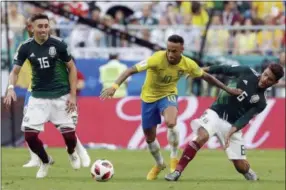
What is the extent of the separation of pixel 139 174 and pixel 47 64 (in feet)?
9.06

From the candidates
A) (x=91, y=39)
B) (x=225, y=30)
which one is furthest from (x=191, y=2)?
(x=91, y=39)

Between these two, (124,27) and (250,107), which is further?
(124,27)

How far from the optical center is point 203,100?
79.4 feet

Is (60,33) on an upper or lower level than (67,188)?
upper

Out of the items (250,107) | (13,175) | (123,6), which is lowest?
(13,175)

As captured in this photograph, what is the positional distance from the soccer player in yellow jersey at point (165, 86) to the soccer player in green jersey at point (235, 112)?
201mm

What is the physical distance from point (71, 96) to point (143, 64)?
46.8 inches

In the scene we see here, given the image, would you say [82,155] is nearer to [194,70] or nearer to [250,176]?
[194,70]

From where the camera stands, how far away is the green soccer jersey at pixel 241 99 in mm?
14969

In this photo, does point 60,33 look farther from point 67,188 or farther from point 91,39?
point 67,188

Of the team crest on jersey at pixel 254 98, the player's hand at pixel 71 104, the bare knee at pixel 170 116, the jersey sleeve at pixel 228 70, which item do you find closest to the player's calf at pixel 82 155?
the player's hand at pixel 71 104

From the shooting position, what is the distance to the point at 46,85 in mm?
14727

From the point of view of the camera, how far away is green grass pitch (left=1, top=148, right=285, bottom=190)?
528 inches

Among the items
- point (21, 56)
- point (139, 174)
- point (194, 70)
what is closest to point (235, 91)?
point (194, 70)
